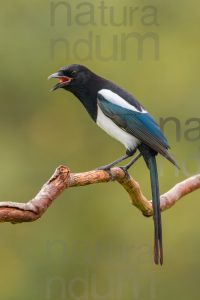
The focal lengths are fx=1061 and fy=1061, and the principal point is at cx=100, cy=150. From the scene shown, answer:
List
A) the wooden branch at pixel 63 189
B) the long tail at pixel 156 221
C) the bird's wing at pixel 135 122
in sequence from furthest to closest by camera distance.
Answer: the bird's wing at pixel 135 122 → the long tail at pixel 156 221 → the wooden branch at pixel 63 189

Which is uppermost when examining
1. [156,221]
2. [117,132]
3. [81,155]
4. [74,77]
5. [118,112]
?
[74,77]

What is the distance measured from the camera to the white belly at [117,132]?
6.03 m

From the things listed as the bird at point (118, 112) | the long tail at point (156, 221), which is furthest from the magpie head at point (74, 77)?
the long tail at point (156, 221)

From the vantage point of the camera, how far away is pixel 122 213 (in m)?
12.9

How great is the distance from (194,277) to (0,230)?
243 centimetres

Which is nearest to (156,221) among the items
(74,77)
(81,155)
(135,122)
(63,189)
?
(135,122)

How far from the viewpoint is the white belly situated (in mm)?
6027

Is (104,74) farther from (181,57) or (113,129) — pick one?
(113,129)

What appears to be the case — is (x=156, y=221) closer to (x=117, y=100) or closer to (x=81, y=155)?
(x=117, y=100)

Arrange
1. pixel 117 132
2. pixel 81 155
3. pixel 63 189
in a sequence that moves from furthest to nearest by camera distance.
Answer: pixel 81 155
pixel 117 132
pixel 63 189

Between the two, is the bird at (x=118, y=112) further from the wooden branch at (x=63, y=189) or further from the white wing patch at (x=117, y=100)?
the wooden branch at (x=63, y=189)


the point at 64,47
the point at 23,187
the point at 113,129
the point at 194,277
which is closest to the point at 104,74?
the point at 64,47

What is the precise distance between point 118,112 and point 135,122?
114 mm

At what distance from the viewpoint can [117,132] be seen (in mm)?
6105
